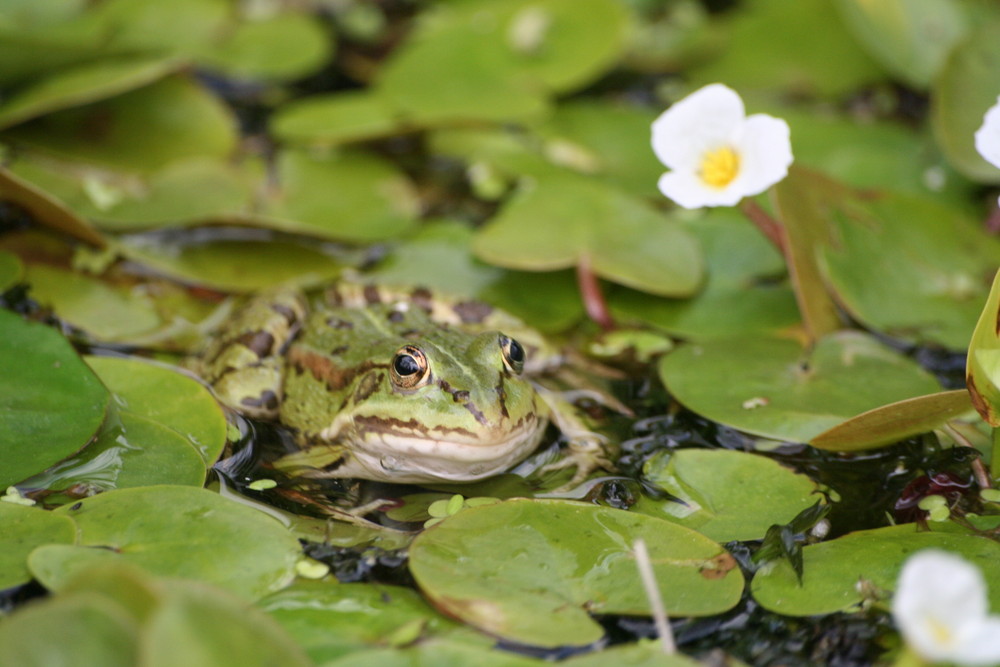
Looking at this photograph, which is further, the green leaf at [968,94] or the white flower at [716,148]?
the green leaf at [968,94]

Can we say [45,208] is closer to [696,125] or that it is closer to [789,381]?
[696,125]

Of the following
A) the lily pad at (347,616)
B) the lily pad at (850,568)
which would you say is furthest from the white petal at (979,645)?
the lily pad at (347,616)

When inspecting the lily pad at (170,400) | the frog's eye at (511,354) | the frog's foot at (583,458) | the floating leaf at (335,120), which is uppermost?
the floating leaf at (335,120)

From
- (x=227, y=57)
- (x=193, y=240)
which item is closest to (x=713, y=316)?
(x=193, y=240)

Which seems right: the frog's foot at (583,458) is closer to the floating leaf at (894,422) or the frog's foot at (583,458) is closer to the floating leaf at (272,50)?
the floating leaf at (894,422)

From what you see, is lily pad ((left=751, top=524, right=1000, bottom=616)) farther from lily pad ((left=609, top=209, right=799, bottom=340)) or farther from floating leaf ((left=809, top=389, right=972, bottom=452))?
lily pad ((left=609, top=209, right=799, bottom=340))

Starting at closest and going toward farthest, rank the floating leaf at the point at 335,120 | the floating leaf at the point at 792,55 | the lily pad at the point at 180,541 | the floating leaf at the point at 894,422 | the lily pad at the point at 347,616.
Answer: the lily pad at the point at 347,616 < the lily pad at the point at 180,541 < the floating leaf at the point at 894,422 < the floating leaf at the point at 335,120 < the floating leaf at the point at 792,55

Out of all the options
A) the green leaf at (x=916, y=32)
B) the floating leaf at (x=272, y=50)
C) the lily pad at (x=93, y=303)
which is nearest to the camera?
the lily pad at (x=93, y=303)

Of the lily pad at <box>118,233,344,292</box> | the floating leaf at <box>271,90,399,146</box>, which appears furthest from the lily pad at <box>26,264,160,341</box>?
the floating leaf at <box>271,90,399,146</box>
